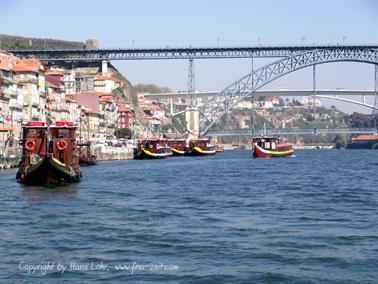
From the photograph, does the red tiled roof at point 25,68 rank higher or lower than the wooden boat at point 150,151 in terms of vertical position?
higher

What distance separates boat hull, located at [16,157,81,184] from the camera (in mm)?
36000

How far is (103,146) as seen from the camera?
287 feet

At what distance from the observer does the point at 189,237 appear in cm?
1978

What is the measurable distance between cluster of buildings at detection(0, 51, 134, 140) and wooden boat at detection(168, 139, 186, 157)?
9105mm

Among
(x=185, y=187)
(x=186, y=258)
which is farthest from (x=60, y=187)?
(x=186, y=258)

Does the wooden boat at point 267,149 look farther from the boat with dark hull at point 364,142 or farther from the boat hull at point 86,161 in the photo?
the boat with dark hull at point 364,142

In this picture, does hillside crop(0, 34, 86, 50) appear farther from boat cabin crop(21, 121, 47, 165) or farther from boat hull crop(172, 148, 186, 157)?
boat cabin crop(21, 121, 47, 165)

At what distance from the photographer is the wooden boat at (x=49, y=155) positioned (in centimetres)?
3616

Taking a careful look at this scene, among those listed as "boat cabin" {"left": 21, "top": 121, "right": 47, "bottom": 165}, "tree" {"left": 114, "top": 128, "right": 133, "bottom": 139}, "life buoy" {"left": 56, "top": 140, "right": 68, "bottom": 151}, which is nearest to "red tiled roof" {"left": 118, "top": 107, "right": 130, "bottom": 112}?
"tree" {"left": 114, "top": 128, "right": 133, "bottom": 139}

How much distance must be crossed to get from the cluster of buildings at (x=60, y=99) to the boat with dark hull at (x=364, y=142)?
175ft

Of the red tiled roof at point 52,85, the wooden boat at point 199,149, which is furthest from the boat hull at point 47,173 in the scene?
the wooden boat at point 199,149

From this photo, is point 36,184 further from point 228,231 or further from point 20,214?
point 228,231

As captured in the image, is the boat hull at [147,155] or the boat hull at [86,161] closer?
the boat hull at [86,161]

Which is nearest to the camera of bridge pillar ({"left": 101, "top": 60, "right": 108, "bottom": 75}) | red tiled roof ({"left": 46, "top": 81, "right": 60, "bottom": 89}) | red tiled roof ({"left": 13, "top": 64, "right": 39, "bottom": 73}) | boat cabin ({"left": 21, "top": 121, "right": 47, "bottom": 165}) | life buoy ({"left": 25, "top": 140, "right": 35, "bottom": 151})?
boat cabin ({"left": 21, "top": 121, "right": 47, "bottom": 165})
